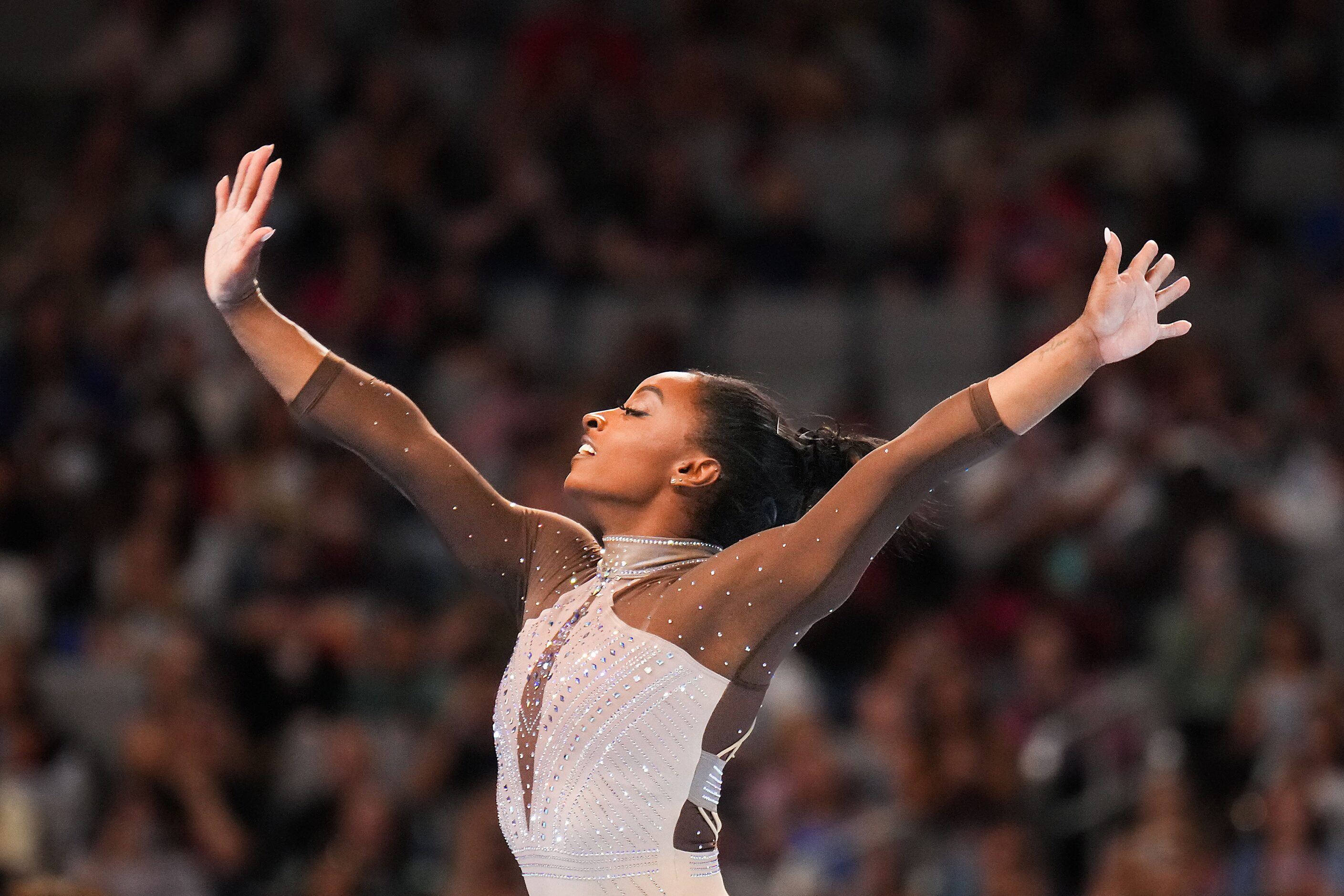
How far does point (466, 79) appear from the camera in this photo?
10188mm

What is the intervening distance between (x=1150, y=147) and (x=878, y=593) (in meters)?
3.29

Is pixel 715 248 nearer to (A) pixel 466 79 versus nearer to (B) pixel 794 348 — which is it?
(B) pixel 794 348

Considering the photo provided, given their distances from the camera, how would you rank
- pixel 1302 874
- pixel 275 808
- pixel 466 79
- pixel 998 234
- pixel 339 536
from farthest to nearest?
pixel 466 79 → pixel 998 234 → pixel 339 536 → pixel 275 808 → pixel 1302 874

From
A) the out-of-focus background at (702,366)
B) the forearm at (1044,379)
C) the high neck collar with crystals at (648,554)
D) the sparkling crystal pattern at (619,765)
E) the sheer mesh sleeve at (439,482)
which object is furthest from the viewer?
the out-of-focus background at (702,366)

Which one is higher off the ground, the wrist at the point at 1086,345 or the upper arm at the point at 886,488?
the wrist at the point at 1086,345

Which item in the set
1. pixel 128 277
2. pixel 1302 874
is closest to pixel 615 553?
pixel 1302 874

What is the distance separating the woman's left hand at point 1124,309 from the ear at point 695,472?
656 mm

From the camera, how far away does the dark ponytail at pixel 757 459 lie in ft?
10.3

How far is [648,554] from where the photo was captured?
309 cm

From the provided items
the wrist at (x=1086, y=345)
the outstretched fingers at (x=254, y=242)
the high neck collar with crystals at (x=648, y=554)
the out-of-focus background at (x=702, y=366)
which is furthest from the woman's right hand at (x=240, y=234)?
the out-of-focus background at (x=702, y=366)

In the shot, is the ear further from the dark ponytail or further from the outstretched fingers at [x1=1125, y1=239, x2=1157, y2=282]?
the outstretched fingers at [x1=1125, y1=239, x2=1157, y2=282]

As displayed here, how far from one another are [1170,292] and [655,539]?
0.92 m

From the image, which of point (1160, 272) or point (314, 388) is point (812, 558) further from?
point (314, 388)

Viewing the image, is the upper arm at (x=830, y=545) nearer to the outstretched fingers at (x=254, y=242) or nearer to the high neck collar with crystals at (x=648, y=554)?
the high neck collar with crystals at (x=648, y=554)
